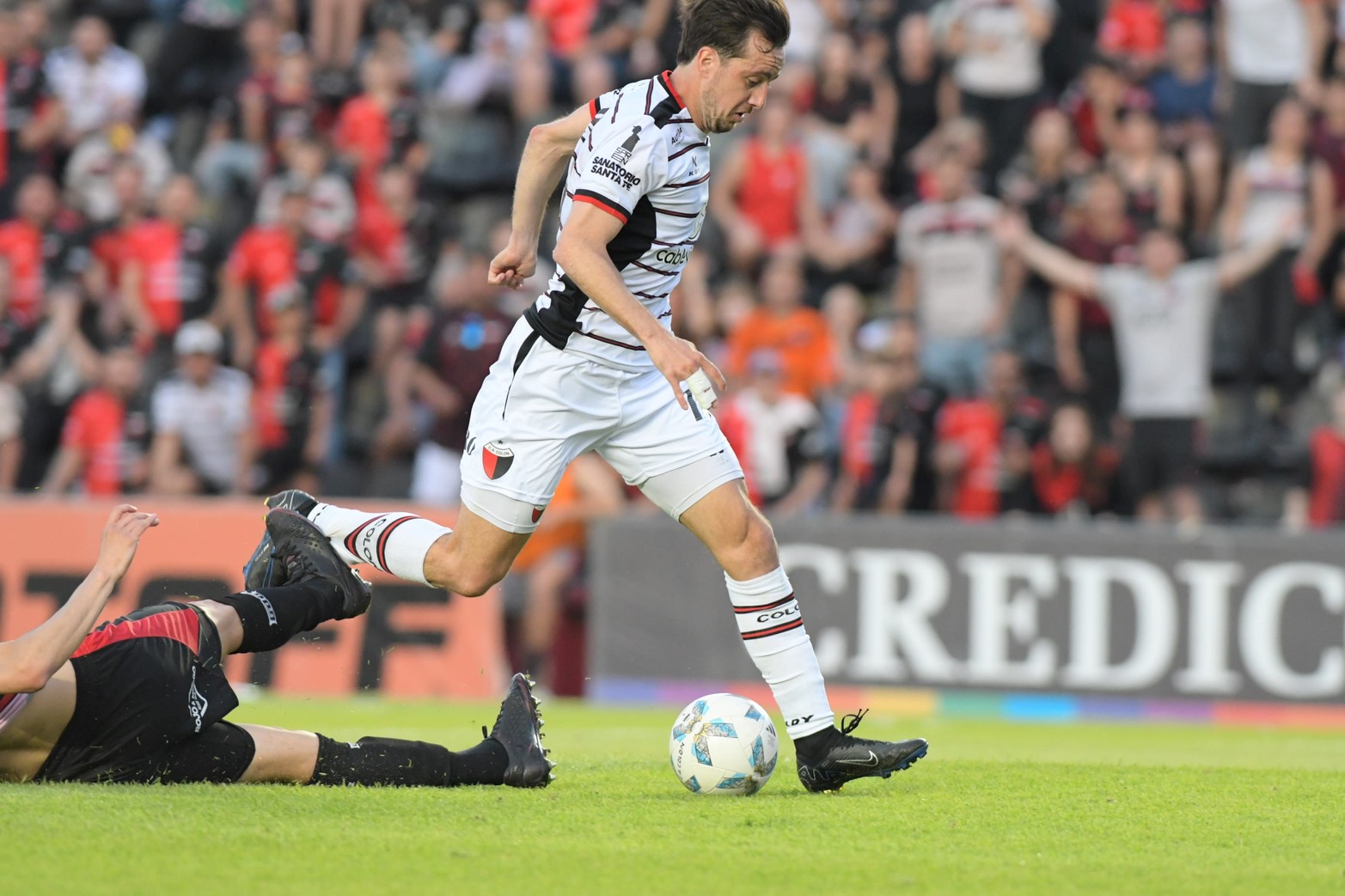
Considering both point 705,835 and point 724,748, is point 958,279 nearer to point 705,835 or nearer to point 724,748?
point 724,748

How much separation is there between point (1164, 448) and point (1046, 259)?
1727 mm

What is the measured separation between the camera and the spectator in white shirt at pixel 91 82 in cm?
1619

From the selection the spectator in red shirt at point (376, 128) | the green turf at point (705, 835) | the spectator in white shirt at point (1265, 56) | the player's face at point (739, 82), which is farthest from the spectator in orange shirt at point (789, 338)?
the player's face at point (739, 82)

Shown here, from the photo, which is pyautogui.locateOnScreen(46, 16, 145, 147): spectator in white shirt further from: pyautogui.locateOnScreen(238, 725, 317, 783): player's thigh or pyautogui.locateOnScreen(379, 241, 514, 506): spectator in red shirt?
pyautogui.locateOnScreen(238, 725, 317, 783): player's thigh

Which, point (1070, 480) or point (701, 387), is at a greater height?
point (701, 387)

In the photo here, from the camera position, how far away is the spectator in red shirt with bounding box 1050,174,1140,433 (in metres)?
13.9

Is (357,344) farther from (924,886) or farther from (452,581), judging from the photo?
(924,886)

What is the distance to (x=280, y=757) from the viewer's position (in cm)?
637

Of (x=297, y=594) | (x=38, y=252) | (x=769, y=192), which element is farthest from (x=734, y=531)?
(x=38, y=252)

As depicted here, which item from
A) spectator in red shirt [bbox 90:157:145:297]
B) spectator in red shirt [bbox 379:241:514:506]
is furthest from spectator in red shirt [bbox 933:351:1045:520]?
spectator in red shirt [bbox 90:157:145:297]

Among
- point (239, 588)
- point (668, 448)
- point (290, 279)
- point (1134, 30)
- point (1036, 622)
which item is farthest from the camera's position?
point (1134, 30)

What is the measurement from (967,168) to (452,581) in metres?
8.63

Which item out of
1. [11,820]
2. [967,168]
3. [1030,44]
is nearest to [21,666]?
[11,820]

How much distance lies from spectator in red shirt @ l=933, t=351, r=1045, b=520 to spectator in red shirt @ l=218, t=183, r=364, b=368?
193 inches
